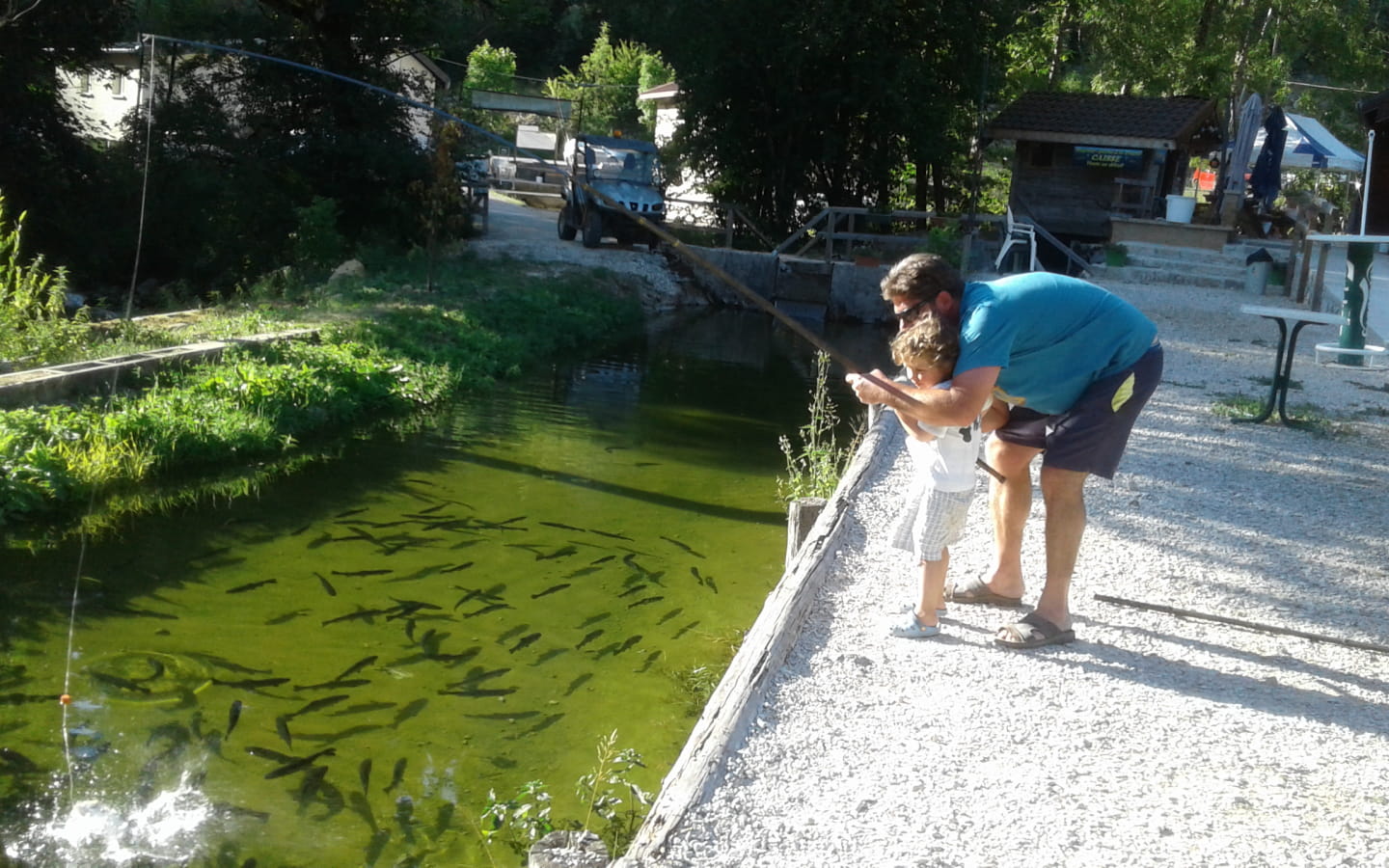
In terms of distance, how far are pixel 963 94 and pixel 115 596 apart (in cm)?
2357

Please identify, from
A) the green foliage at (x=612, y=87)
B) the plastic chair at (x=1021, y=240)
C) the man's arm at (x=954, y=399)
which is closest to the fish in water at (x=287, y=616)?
the man's arm at (x=954, y=399)

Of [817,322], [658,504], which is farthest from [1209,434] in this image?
[817,322]

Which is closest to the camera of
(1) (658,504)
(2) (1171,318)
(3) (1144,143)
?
(1) (658,504)

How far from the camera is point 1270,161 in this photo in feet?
91.6

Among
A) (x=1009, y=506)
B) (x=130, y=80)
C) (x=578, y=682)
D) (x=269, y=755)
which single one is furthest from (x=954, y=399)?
(x=130, y=80)

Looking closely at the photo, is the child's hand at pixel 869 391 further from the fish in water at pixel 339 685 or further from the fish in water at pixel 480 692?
the fish in water at pixel 339 685

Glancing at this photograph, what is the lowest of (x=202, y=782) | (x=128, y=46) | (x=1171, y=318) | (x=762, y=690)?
(x=202, y=782)

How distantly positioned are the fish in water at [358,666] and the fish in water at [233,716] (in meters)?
0.52

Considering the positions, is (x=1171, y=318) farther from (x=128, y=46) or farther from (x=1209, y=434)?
(x=128, y=46)

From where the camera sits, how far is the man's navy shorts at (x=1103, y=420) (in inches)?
202

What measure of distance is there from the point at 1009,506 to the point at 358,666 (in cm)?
320

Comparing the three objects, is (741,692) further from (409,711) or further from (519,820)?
(409,711)

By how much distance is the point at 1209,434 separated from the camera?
35.0 feet

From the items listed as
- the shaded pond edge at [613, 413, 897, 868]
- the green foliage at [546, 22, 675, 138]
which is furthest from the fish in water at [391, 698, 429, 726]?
the green foliage at [546, 22, 675, 138]
